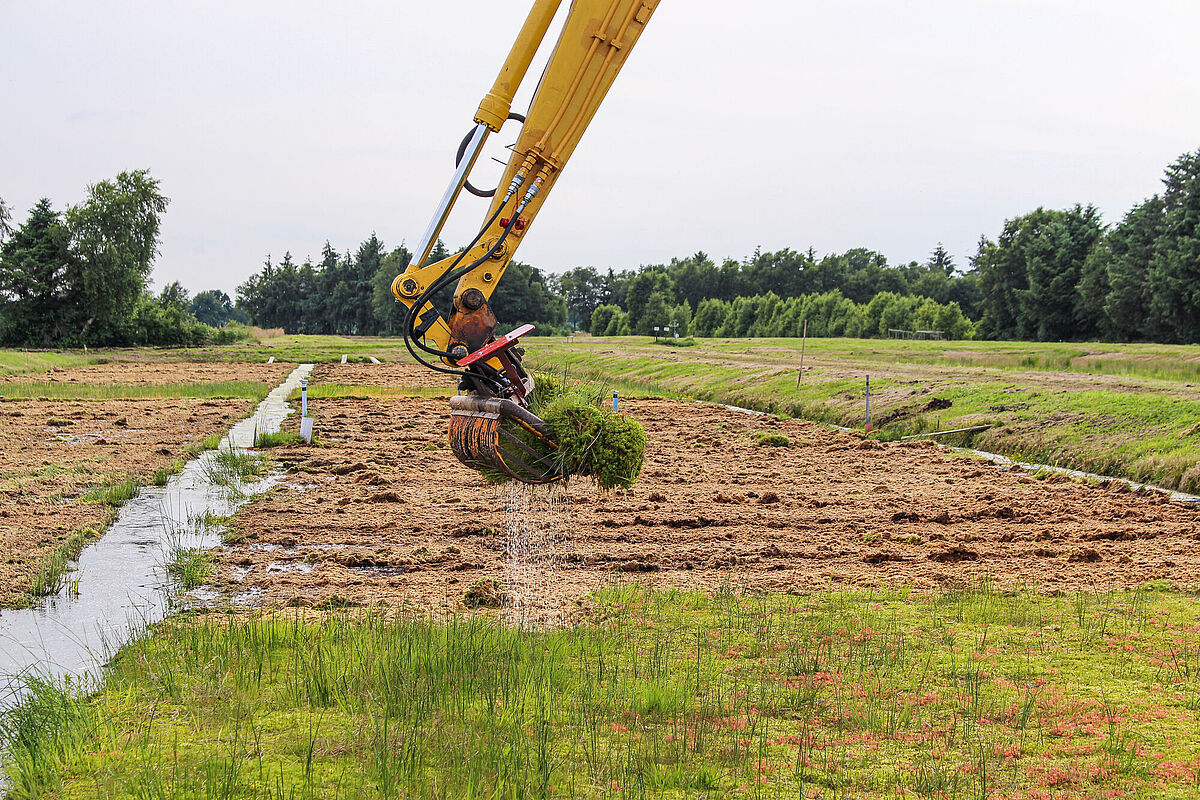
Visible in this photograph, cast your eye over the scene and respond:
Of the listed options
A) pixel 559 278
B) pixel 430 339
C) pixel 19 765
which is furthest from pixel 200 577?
pixel 559 278

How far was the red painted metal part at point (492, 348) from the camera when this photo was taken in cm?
829

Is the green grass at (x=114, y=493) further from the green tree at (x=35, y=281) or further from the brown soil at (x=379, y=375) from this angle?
the green tree at (x=35, y=281)

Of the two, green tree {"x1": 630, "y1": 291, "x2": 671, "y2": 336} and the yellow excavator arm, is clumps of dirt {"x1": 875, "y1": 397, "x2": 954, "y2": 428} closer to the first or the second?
the yellow excavator arm

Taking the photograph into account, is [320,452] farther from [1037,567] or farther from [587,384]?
[1037,567]

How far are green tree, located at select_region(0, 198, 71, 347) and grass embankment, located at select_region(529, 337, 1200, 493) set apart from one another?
1788 inches

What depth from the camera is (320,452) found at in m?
18.8

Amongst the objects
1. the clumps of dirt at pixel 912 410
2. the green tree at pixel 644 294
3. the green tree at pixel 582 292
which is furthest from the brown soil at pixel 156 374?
the green tree at pixel 582 292

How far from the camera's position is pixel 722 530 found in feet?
39.1

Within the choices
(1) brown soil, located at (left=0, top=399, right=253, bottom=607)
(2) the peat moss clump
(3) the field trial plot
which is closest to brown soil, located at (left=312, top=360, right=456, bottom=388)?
(1) brown soil, located at (left=0, top=399, right=253, bottom=607)

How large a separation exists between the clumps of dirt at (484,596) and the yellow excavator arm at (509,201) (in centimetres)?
106

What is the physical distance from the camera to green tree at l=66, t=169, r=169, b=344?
Result: 70.4 m

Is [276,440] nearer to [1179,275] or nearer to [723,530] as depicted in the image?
[723,530]

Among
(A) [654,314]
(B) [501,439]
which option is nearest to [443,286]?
(B) [501,439]

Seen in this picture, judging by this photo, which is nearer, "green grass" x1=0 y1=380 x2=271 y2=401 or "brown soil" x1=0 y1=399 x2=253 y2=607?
"brown soil" x1=0 y1=399 x2=253 y2=607
